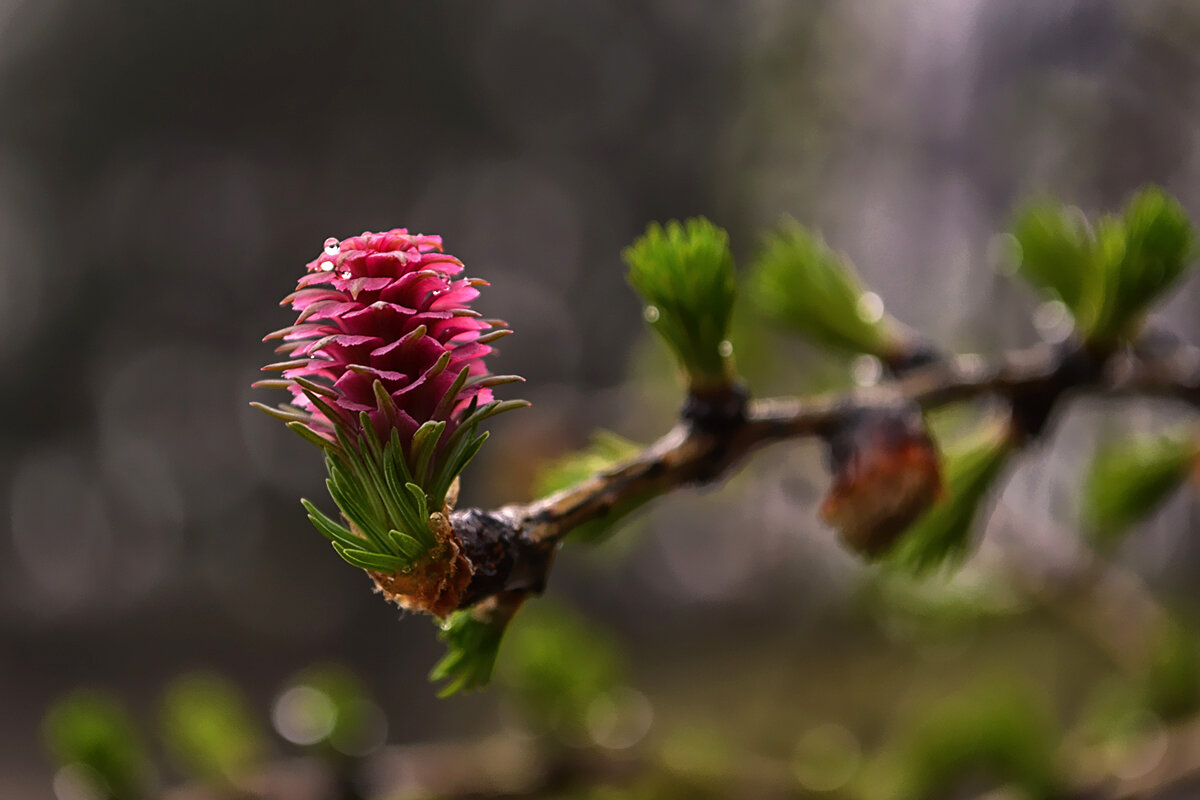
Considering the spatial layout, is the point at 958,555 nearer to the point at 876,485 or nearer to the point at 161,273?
the point at 876,485

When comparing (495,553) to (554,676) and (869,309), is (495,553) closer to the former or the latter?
(869,309)

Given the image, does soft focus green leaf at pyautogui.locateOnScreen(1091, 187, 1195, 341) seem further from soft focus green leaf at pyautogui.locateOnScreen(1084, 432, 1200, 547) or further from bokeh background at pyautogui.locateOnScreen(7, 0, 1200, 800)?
bokeh background at pyautogui.locateOnScreen(7, 0, 1200, 800)

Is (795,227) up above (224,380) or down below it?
A: below

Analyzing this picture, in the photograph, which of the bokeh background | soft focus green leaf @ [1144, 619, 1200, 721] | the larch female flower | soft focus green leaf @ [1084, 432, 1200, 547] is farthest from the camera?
the bokeh background

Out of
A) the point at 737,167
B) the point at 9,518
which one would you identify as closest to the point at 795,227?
the point at 737,167

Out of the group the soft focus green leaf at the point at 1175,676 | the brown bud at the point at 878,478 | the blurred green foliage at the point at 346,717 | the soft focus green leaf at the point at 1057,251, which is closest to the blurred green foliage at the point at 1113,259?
the soft focus green leaf at the point at 1057,251

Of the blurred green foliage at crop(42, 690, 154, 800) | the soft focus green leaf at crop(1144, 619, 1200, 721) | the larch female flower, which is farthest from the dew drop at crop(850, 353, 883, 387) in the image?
the blurred green foliage at crop(42, 690, 154, 800)

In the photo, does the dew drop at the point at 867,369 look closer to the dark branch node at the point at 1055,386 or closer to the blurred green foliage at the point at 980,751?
the dark branch node at the point at 1055,386
